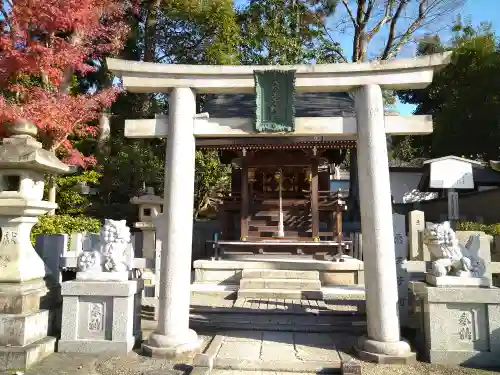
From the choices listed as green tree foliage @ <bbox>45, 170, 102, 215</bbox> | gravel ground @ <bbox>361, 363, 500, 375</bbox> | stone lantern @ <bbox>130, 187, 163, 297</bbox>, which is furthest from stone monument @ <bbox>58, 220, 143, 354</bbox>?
green tree foliage @ <bbox>45, 170, 102, 215</bbox>

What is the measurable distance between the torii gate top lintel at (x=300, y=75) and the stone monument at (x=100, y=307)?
2534 millimetres

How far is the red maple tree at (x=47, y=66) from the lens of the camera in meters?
11.1

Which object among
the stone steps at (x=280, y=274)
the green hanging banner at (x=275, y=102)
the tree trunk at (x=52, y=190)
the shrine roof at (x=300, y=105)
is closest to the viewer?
the green hanging banner at (x=275, y=102)

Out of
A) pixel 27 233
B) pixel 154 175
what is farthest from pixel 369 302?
pixel 154 175

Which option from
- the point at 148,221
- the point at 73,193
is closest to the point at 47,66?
the point at 73,193

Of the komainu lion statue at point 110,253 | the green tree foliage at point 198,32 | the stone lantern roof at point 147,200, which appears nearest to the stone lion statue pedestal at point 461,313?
the komainu lion statue at point 110,253

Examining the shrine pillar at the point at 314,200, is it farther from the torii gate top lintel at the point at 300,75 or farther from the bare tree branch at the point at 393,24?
the bare tree branch at the point at 393,24

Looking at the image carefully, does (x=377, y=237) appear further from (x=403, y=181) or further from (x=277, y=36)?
(x=403, y=181)

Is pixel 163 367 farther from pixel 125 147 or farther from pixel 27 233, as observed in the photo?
pixel 125 147

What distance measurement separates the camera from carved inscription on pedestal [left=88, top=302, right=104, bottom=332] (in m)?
5.09

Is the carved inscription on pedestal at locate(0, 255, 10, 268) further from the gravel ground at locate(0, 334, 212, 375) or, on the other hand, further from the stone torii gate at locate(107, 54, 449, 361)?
the stone torii gate at locate(107, 54, 449, 361)

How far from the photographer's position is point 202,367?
4484mm

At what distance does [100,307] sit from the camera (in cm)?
509

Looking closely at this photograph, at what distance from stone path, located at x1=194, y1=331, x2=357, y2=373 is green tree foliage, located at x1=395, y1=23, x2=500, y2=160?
18.0 meters
